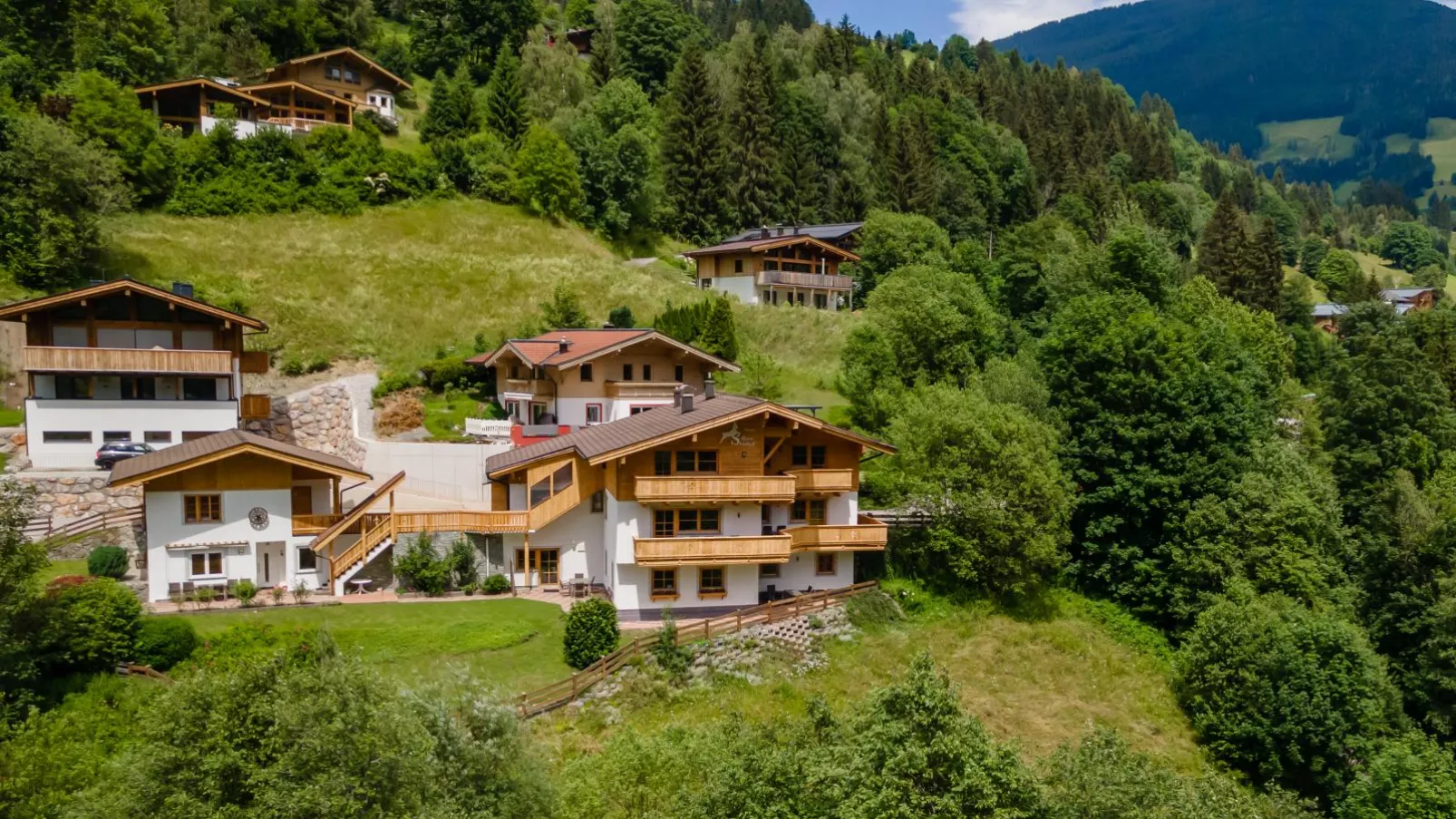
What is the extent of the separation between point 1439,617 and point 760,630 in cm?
2275

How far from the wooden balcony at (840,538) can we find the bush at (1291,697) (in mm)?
11067

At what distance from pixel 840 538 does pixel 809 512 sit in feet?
5.19

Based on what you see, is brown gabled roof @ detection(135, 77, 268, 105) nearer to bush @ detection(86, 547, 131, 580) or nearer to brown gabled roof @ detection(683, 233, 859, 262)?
brown gabled roof @ detection(683, 233, 859, 262)

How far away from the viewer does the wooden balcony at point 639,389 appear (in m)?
44.5

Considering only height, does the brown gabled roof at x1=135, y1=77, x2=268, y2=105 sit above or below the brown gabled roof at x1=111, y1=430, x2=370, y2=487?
above

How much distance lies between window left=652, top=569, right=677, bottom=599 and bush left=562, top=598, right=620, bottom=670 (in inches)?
143

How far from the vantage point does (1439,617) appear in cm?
3203

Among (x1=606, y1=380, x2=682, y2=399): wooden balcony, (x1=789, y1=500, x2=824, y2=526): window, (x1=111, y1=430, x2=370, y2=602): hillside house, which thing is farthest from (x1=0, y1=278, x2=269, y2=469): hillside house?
(x1=789, y1=500, x2=824, y2=526): window

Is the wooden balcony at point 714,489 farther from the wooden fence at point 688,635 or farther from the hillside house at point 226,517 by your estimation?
the hillside house at point 226,517

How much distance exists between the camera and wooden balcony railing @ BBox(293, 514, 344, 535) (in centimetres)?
3231

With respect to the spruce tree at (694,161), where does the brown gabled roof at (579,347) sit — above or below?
below

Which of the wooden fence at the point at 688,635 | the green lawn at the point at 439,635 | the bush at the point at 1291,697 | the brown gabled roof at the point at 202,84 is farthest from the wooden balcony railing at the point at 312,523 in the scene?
the brown gabled roof at the point at 202,84

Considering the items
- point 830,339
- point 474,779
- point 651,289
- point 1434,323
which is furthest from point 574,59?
point 474,779

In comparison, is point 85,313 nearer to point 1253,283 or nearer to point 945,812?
point 945,812
